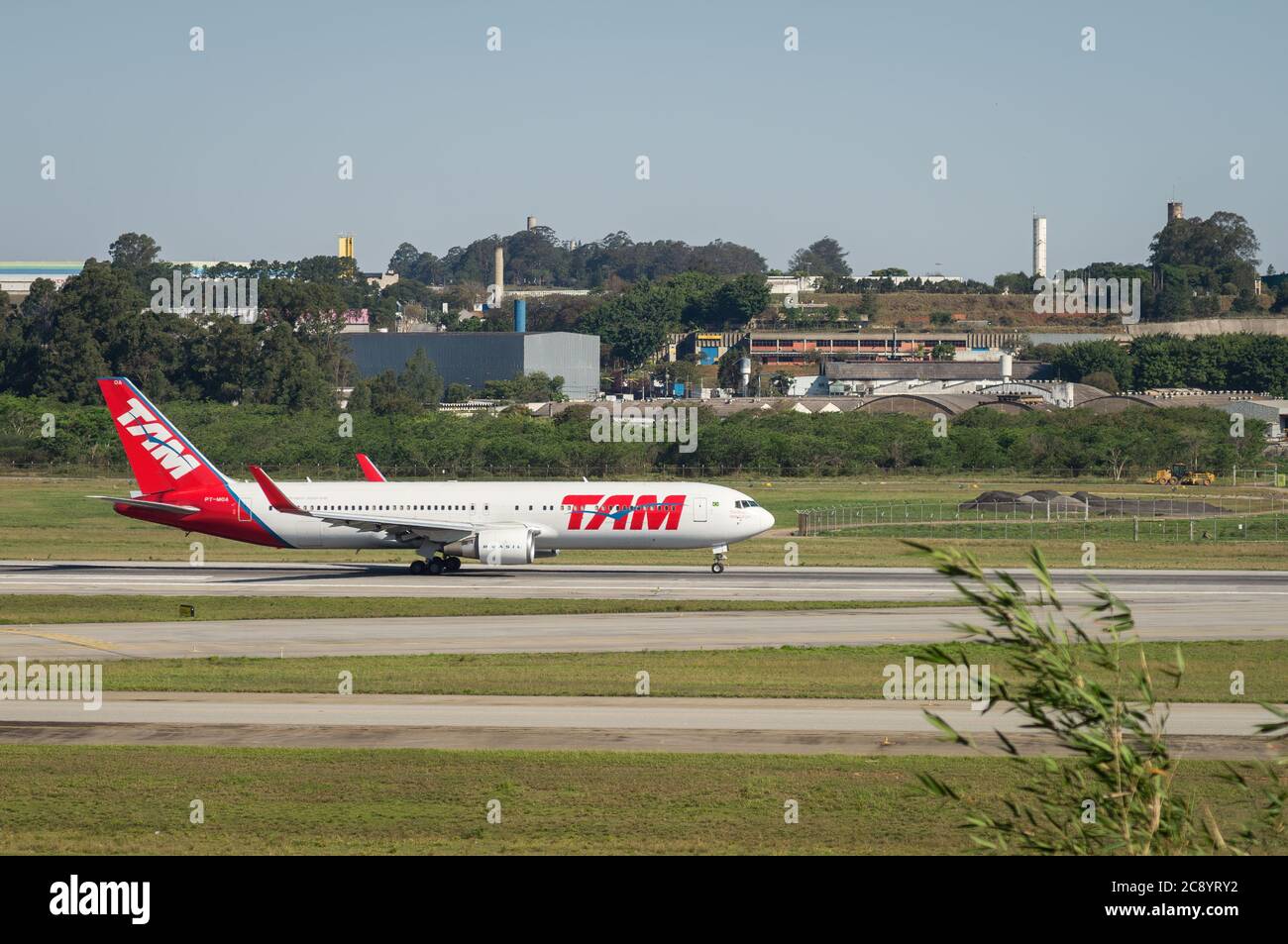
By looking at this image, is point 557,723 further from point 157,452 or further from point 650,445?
point 650,445

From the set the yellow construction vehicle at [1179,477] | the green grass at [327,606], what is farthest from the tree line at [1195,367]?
the green grass at [327,606]

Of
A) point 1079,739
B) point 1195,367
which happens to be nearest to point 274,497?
point 1079,739

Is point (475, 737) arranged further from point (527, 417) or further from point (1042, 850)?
point (527, 417)

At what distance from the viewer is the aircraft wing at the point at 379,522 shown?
6038 cm

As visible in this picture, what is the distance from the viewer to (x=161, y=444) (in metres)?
62.8

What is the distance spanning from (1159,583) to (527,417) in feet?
298

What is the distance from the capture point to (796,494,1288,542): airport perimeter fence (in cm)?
8069

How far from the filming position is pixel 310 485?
63.3 metres

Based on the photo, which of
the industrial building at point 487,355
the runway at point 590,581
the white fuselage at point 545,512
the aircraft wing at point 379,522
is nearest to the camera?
the runway at point 590,581

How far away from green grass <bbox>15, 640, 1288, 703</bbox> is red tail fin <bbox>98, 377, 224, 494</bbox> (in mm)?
25175

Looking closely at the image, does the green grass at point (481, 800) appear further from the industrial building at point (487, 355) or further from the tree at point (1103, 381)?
the tree at point (1103, 381)

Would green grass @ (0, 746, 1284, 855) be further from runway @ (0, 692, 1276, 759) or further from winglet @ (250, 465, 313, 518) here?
winglet @ (250, 465, 313, 518)
